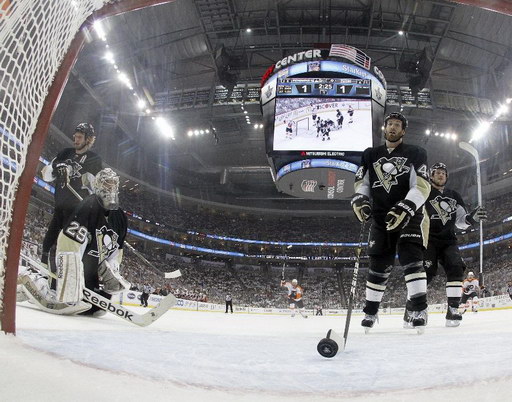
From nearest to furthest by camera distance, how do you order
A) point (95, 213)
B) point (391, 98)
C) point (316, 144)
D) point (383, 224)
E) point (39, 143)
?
1. point (39, 143)
2. point (383, 224)
3. point (95, 213)
4. point (316, 144)
5. point (391, 98)

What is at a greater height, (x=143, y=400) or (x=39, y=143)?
(x=39, y=143)

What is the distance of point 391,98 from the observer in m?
19.0

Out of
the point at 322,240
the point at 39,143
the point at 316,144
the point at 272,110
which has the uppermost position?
the point at 322,240

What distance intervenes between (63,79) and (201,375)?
1117 mm

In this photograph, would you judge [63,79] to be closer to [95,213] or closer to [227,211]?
[95,213]

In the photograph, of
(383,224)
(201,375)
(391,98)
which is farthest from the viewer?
(391,98)

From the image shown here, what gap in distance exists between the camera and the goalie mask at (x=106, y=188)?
12.6ft

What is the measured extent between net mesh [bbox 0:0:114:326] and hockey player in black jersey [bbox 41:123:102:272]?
276 centimetres

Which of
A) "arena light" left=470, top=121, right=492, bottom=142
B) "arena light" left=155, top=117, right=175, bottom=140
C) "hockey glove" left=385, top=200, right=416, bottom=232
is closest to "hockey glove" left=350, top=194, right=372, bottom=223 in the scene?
"hockey glove" left=385, top=200, right=416, bottom=232

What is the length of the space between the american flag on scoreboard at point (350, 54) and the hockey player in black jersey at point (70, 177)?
29.9 feet

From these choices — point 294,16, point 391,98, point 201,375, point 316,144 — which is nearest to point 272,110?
point 316,144

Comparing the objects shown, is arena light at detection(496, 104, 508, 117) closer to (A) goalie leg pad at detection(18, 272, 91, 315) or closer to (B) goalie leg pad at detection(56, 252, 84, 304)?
(A) goalie leg pad at detection(18, 272, 91, 315)

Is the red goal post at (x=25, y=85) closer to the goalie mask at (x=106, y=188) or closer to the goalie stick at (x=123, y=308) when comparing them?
the goalie stick at (x=123, y=308)

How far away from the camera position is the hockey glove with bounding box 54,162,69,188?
13.2 feet
